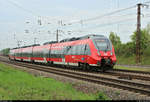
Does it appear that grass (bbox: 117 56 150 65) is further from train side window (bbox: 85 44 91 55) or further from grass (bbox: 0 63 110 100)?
grass (bbox: 0 63 110 100)

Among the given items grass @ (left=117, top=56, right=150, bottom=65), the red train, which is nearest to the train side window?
the red train

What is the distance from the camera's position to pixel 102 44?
18.4 meters

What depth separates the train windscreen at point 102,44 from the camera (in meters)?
18.1

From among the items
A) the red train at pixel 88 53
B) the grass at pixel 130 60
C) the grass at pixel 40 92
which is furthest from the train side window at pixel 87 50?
the grass at pixel 130 60

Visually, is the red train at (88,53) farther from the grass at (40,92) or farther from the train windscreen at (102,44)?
the grass at (40,92)

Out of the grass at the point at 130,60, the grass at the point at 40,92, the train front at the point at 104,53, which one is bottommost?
the grass at the point at 40,92

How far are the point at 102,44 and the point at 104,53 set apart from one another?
96 cm

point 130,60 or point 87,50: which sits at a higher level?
point 87,50

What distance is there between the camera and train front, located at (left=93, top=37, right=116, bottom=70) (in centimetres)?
1766

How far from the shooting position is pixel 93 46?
18078mm

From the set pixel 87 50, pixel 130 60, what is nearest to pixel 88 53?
pixel 87 50

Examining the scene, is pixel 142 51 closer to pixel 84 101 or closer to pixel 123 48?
pixel 123 48

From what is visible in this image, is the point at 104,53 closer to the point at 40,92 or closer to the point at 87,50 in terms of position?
the point at 87,50

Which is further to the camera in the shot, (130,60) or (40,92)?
(130,60)
